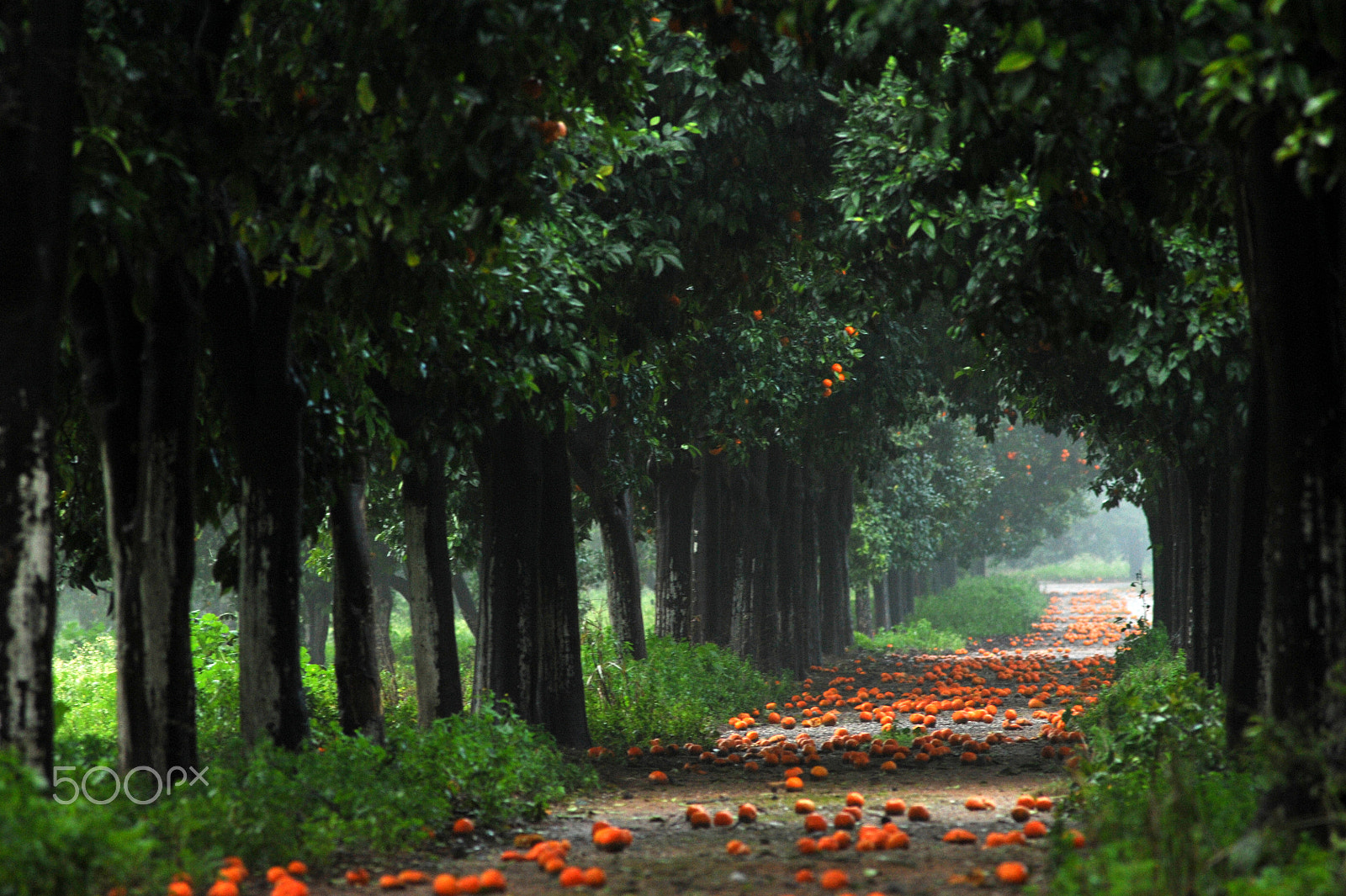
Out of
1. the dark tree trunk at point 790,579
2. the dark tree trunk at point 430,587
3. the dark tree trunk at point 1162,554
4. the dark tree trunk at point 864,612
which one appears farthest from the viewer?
the dark tree trunk at point 864,612

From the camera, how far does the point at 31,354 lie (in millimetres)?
5340

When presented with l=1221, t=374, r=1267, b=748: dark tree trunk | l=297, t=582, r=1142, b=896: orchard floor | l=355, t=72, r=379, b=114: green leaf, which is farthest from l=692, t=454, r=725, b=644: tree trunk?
l=355, t=72, r=379, b=114: green leaf

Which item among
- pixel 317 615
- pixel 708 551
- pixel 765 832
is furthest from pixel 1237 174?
pixel 317 615

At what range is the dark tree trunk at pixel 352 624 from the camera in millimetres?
9852

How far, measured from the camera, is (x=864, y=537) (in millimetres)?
33688

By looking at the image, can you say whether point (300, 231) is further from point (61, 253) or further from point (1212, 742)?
point (1212, 742)

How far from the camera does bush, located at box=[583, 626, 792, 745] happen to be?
14203 mm

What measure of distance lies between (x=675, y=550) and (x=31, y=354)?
47.6 ft

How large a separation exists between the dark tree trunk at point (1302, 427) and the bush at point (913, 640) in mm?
26657

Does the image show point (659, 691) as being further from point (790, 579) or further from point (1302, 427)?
point (1302, 427)

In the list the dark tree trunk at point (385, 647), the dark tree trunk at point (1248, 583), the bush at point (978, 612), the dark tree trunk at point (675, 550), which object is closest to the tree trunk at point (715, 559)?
the dark tree trunk at point (675, 550)

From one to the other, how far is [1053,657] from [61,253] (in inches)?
1111
